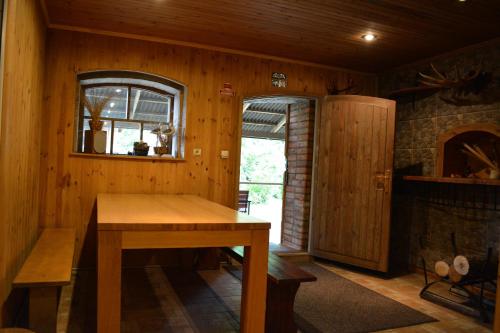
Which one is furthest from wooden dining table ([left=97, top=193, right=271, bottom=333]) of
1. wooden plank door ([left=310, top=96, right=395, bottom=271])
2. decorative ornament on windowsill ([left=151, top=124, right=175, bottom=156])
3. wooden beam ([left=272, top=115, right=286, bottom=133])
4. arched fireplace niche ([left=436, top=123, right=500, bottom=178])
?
wooden beam ([left=272, top=115, right=286, bottom=133])

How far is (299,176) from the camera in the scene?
5.34 metres

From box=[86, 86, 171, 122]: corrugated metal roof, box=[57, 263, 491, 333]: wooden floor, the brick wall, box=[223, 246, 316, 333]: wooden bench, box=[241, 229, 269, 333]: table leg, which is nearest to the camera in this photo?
box=[241, 229, 269, 333]: table leg

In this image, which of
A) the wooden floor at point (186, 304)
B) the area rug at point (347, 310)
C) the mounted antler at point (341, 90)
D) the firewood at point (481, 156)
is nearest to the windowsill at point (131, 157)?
the wooden floor at point (186, 304)

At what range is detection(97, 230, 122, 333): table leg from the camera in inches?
74.9

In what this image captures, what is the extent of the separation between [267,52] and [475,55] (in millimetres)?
2164

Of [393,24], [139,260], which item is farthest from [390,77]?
[139,260]

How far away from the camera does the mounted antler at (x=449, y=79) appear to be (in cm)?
378

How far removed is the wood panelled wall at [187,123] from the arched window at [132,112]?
14 cm

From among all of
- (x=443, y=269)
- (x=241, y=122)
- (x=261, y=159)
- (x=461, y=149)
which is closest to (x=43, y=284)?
(x=241, y=122)

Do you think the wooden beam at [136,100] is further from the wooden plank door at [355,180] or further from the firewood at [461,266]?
the firewood at [461,266]

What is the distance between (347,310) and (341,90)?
2.73 m

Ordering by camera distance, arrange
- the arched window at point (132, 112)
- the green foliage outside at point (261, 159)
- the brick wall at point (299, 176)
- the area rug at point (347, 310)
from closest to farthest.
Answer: the area rug at point (347, 310), the arched window at point (132, 112), the brick wall at point (299, 176), the green foliage outside at point (261, 159)

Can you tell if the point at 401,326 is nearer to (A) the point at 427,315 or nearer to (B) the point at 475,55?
(A) the point at 427,315

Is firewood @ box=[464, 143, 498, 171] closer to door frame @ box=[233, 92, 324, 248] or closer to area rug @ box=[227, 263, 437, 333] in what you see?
area rug @ box=[227, 263, 437, 333]
